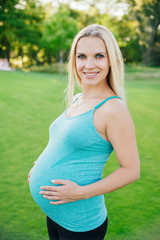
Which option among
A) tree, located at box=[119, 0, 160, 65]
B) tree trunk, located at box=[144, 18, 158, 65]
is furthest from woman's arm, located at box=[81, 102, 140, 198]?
tree trunk, located at box=[144, 18, 158, 65]

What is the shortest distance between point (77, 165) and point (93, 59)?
64cm

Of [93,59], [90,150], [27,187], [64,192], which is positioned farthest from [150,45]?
[64,192]

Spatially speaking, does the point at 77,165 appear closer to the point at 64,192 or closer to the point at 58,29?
the point at 64,192

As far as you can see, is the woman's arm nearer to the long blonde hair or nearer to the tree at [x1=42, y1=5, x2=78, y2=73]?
the long blonde hair

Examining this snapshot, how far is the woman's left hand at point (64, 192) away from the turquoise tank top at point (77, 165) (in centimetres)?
5

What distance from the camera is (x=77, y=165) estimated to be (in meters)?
1.46

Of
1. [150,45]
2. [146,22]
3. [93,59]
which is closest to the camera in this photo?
[93,59]

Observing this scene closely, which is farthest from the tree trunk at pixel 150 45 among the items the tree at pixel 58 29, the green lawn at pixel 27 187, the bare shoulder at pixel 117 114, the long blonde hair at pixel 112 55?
the bare shoulder at pixel 117 114

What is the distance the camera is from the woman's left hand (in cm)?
141

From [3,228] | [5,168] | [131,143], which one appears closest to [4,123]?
[5,168]

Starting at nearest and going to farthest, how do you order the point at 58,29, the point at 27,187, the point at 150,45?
the point at 27,187, the point at 58,29, the point at 150,45

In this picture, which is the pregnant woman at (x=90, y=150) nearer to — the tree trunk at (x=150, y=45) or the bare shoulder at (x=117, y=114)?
the bare shoulder at (x=117, y=114)

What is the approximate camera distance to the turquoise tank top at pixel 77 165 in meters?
1.41

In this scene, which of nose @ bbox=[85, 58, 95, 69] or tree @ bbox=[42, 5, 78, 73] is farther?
tree @ bbox=[42, 5, 78, 73]
